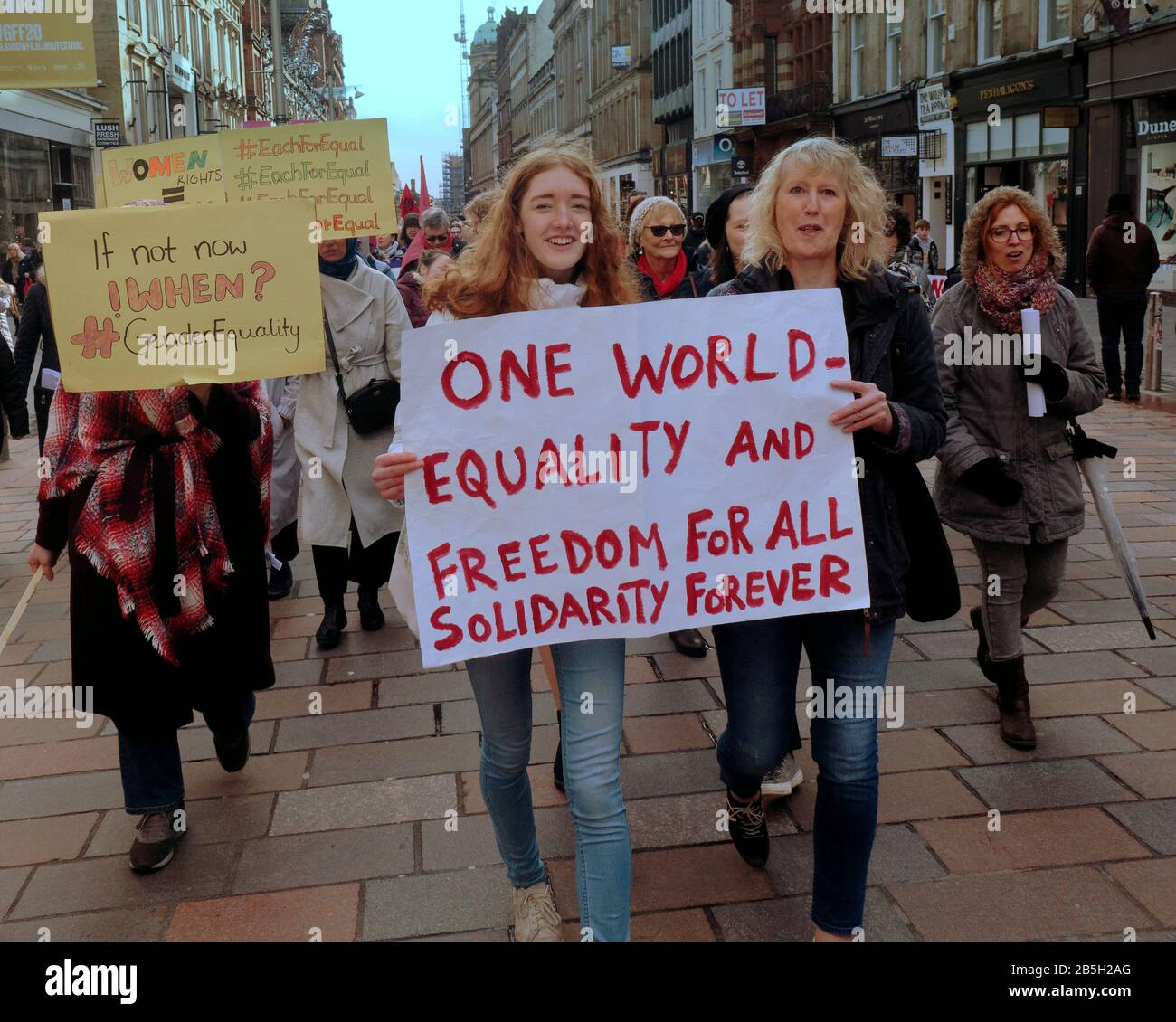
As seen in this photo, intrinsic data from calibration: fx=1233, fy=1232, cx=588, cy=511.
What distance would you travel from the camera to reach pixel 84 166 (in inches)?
1280

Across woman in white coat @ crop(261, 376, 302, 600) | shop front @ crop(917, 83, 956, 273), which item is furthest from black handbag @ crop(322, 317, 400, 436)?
shop front @ crop(917, 83, 956, 273)

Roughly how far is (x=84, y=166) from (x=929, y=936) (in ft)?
112

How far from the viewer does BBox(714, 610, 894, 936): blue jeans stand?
9.08 feet

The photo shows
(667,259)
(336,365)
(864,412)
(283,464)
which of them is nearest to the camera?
(864,412)

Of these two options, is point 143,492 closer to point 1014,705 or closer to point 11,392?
point 1014,705

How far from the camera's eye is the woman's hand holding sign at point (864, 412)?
9.00 ft

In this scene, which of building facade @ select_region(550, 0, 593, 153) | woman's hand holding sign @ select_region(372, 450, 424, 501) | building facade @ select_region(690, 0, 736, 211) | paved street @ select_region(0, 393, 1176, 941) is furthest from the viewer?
building facade @ select_region(550, 0, 593, 153)

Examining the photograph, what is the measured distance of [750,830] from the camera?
133 inches

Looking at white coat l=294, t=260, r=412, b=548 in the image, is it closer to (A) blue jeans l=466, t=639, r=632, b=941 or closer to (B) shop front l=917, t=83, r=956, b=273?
(A) blue jeans l=466, t=639, r=632, b=941

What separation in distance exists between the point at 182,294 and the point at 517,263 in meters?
0.98

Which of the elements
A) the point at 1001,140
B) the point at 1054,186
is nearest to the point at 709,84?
the point at 1001,140

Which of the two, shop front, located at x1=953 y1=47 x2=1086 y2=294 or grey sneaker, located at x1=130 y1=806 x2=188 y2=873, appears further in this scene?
shop front, located at x1=953 y1=47 x2=1086 y2=294

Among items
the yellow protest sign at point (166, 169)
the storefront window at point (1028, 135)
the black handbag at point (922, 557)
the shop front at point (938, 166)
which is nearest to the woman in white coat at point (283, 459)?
the yellow protest sign at point (166, 169)

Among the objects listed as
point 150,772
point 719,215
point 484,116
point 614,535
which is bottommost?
point 150,772
